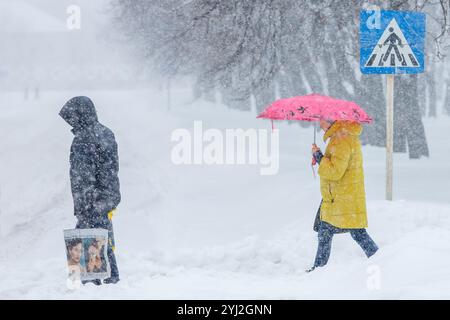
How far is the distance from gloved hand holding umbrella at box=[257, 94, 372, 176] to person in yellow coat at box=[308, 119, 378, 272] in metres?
0.08

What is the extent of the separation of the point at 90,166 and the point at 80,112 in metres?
0.45

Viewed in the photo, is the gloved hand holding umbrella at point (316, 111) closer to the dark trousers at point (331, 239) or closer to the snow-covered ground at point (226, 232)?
the dark trousers at point (331, 239)

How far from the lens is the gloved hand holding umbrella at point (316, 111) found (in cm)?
705

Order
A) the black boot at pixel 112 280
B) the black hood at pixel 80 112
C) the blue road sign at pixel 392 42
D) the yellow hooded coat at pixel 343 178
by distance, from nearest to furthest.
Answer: the black hood at pixel 80 112 → the black boot at pixel 112 280 → the yellow hooded coat at pixel 343 178 → the blue road sign at pixel 392 42

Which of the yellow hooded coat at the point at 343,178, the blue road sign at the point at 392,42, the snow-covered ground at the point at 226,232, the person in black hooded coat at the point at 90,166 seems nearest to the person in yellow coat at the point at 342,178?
the yellow hooded coat at the point at 343,178

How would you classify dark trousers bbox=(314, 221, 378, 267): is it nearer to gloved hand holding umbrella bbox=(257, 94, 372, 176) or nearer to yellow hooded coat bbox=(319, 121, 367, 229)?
yellow hooded coat bbox=(319, 121, 367, 229)

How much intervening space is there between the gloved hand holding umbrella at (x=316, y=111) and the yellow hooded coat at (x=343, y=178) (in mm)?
105

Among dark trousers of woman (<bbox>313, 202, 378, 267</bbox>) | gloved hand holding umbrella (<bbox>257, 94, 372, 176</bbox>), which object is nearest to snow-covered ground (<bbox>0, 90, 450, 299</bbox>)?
dark trousers of woman (<bbox>313, 202, 378, 267</bbox>)

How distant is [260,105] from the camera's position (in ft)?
99.5

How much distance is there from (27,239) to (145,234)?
1.62 meters

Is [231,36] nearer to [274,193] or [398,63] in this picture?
[274,193]

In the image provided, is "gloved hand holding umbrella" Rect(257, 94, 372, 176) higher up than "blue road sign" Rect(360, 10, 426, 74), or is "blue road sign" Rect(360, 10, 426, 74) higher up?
"blue road sign" Rect(360, 10, 426, 74)

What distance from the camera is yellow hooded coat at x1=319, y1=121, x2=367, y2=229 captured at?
23.0 feet
